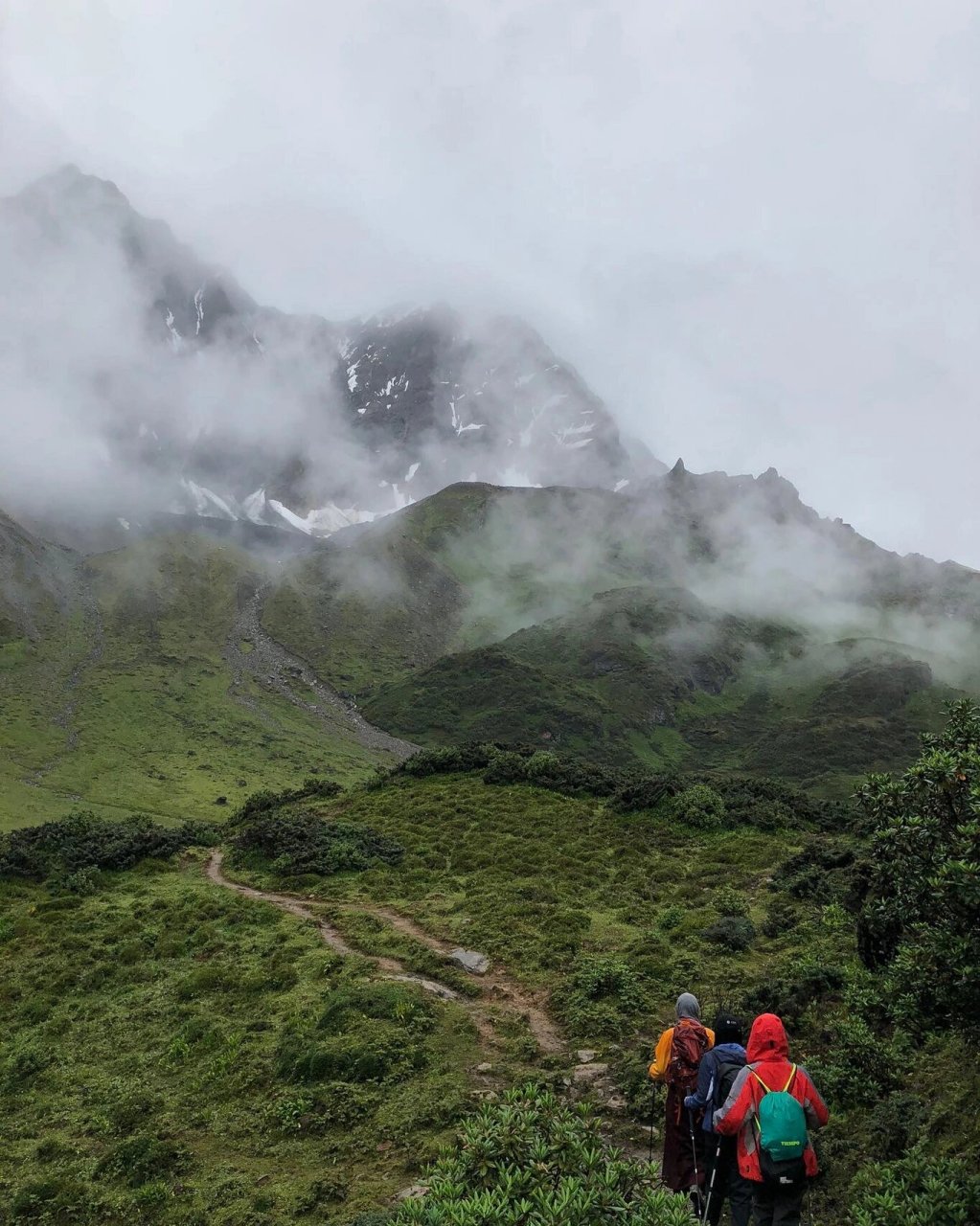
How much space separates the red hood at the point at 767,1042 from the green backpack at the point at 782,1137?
457 mm

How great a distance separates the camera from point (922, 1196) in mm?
8977

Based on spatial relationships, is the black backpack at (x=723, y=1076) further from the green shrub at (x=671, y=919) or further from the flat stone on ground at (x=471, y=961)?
the green shrub at (x=671, y=919)

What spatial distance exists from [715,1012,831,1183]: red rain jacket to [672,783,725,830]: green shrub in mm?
30344

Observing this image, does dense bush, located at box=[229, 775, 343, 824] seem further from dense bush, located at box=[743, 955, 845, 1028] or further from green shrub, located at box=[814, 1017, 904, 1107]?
green shrub, located at box=[814, 1017, 904, 1107]

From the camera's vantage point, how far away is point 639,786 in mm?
42000

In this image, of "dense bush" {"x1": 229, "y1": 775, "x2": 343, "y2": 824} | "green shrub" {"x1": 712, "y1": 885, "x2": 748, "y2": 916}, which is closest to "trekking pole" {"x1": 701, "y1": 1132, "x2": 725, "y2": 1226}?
"green shrub" {"x1": 712, "y1": 885, "x2": 748, "y2": 916}

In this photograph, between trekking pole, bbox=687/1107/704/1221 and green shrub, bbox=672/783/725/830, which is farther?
green shrub, bbox=672/783/725/830

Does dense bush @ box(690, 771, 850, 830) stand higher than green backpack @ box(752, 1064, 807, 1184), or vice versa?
dense bush @ box(690, 771, 850, 830)

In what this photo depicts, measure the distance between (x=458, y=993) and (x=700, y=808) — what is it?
69.9 feet

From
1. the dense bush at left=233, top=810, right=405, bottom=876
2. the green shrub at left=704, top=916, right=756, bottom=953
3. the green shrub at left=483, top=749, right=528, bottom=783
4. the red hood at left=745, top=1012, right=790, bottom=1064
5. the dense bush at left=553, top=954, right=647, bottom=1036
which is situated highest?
the green shrub at left=483, top=749, right=528, bottom=783

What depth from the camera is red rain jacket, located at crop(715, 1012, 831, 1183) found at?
888 cm

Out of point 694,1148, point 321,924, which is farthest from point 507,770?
point 694,1148

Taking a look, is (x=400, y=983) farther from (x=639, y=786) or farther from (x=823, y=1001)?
(x=639, y=786)

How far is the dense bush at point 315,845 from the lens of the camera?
35.7 metres
